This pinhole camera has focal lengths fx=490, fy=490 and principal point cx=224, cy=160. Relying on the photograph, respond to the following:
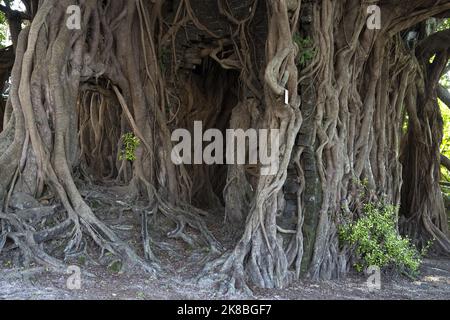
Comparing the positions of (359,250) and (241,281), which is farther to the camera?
(359,250)

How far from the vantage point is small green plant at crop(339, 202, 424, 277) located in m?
5.05

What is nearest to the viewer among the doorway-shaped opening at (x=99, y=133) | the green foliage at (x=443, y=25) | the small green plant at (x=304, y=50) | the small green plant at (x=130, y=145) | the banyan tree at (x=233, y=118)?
the banyan tree at (x=233, y=118)

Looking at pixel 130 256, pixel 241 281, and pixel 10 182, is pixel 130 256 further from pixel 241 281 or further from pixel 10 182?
pixel 10 182

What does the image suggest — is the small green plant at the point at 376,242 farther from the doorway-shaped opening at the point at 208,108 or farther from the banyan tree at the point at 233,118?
the doorway-shaped opening at the point at 208,108

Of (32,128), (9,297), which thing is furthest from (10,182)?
(9,297)

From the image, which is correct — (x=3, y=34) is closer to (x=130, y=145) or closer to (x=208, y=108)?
(x=208, y=108)

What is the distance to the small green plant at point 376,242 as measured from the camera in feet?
16.6

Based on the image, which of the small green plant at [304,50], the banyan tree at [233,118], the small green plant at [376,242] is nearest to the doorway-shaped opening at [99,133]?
the banyan tree at [233,118]

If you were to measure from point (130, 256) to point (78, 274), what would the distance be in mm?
520

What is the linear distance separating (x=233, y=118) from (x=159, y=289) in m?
2.88

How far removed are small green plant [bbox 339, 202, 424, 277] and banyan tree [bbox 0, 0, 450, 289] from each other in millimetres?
129

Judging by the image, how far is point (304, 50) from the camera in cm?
503

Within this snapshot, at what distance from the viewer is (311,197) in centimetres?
495

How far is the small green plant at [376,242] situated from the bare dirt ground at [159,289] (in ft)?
0.65
